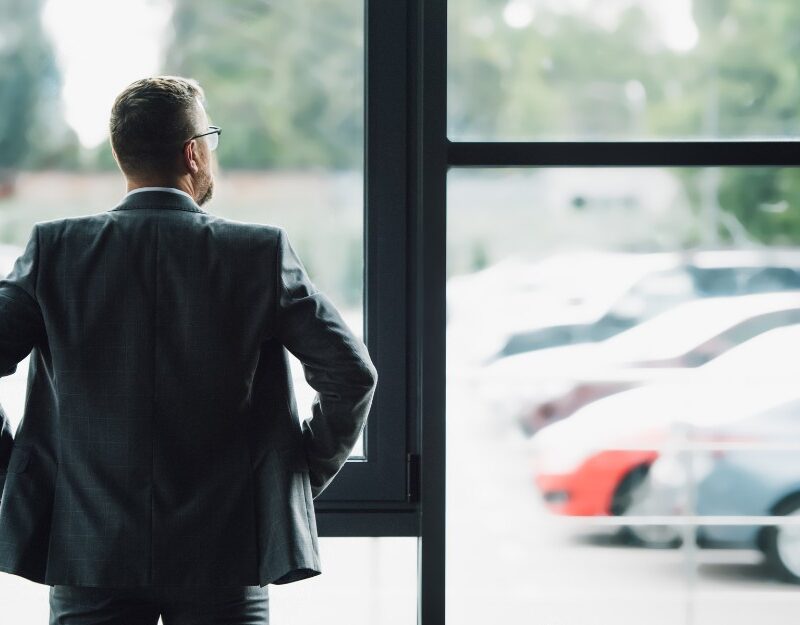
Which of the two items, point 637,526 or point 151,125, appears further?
point 637,526

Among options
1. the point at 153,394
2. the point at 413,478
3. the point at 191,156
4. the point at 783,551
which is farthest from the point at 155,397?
the point at 783,551

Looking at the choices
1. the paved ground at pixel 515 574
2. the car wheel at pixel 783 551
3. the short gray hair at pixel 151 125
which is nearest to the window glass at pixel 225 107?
the paved ground at pixel 515 574

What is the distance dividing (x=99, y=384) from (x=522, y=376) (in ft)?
2.94

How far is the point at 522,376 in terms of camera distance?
188cm

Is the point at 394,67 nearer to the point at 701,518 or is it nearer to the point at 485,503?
the point at 485,503

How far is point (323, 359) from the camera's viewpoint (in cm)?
134

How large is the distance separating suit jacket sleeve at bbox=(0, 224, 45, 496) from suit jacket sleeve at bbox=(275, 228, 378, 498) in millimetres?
353

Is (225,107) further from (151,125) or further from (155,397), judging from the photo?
(155,397)

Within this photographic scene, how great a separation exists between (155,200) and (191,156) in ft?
0.30

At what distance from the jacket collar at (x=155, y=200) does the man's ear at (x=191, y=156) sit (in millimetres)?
51

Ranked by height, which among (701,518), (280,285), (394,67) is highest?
(394,67)

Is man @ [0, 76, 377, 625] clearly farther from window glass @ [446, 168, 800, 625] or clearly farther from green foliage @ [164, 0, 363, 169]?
window glass @ [446, 168, 800, 625]

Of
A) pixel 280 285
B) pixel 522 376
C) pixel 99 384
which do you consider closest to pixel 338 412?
pixel 280 285

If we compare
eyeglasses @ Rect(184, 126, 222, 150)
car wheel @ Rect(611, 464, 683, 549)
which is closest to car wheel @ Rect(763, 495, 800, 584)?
car wheel @ Rect(611, 464, 683, 549)
